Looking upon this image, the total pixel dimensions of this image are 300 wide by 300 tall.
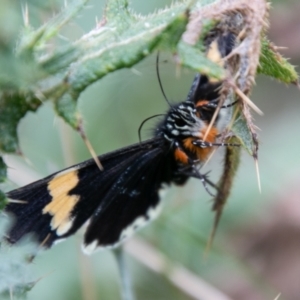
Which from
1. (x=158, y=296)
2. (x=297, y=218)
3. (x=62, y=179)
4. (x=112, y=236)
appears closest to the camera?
(x=62, y=179)

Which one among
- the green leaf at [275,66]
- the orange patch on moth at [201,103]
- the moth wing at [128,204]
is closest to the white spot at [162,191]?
the moth wing at [128,204]

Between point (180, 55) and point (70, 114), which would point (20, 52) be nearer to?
point (70, 114)

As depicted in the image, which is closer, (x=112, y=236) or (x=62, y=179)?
(x=62, y=179)

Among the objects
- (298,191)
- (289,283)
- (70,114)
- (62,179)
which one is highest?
(70,114)

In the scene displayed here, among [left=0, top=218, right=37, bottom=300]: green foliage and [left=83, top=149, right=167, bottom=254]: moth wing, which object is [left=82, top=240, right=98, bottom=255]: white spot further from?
[left=0, top=218, right=37, bottom=300]: green foliage

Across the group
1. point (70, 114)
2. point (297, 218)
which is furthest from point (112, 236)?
point (297, 218)

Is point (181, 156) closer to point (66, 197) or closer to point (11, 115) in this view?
point (66, 197)

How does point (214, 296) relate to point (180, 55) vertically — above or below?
below

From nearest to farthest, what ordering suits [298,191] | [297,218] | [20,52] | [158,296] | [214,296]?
[20,52], [214,296], [158,296], [298,191], [297,218]
